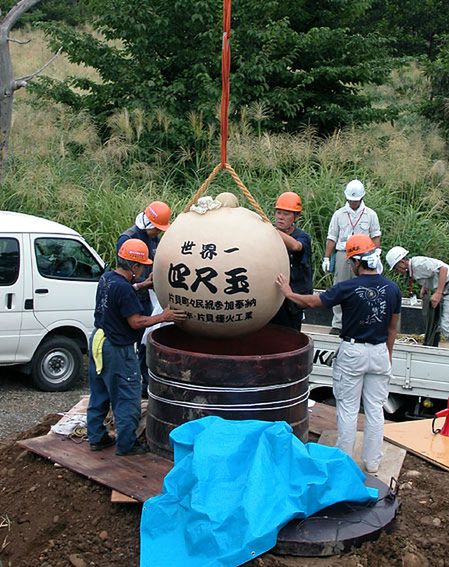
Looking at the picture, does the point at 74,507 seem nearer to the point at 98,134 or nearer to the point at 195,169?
the point at 195,169

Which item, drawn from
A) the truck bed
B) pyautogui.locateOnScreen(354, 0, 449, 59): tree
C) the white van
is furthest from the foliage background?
pyautogui.locateOnScreen(354, 0, 449, 59): tree

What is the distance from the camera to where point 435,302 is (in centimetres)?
841

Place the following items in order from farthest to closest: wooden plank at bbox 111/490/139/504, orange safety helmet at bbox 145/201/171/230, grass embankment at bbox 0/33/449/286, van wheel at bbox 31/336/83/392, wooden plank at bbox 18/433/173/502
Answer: grass embankment at bbox 0/33/449/286 → van wheel at bbox 31/336/83/392 → orange safety helmet at bbox 145/201/171/230 → wooden plank at bbox 18/433/173/502 → wooden plank at bbox 111/490/139/504

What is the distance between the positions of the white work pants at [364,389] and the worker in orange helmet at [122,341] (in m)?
1.44

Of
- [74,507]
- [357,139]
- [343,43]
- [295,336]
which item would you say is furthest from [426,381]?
[343,43]

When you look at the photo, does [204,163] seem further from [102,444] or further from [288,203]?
[102,444]

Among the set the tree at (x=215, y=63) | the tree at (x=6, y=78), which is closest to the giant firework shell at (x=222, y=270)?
the tree at (x=6, y=78)

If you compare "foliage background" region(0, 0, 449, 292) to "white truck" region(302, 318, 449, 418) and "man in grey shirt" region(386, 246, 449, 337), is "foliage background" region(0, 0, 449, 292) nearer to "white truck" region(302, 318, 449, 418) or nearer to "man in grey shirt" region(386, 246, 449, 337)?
"man in grey shirt" region(386, 246, 449, 337)

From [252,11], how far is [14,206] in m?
6.37

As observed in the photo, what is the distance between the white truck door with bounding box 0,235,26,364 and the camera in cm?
927

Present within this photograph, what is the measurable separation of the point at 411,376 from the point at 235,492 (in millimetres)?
3851

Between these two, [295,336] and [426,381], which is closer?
[295,336]

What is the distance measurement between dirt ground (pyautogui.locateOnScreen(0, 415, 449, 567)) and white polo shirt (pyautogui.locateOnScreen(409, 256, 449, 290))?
104 inches

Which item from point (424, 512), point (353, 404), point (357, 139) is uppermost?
point (357, 139)
